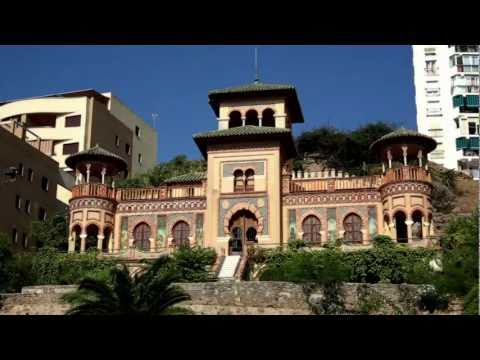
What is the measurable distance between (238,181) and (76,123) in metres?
21.0

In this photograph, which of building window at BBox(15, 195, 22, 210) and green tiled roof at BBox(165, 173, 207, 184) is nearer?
building window at BBox(15, 195, 22, 210)

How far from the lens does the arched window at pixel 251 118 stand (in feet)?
123

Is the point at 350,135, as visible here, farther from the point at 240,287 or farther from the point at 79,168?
the point at 240,287

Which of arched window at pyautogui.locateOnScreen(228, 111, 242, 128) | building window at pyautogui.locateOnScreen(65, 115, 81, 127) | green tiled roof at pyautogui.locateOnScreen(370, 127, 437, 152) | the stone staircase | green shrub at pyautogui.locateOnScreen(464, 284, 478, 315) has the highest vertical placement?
building window at pyautogui.locateOnScreen(65, 115, 81, 127)

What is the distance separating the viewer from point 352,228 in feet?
106

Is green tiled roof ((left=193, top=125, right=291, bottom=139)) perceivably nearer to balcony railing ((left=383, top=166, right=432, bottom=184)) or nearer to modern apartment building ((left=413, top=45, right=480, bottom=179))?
balcony railing ((left=383, top=166, right=432, bottom=184))

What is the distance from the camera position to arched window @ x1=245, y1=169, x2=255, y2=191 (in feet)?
111

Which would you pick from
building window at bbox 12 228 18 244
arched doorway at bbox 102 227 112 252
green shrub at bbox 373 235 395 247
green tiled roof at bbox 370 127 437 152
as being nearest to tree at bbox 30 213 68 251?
building window at bbox 12 228 18 244

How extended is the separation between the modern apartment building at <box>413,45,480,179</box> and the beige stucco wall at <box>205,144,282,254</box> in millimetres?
28248

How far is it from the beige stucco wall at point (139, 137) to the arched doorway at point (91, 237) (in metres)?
21.6

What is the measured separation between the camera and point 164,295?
20.5 meters

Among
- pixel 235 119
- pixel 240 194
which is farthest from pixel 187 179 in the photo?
pixel 240 194

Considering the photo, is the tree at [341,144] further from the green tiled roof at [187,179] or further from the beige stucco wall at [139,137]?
the green tiled roof at [187,179]
